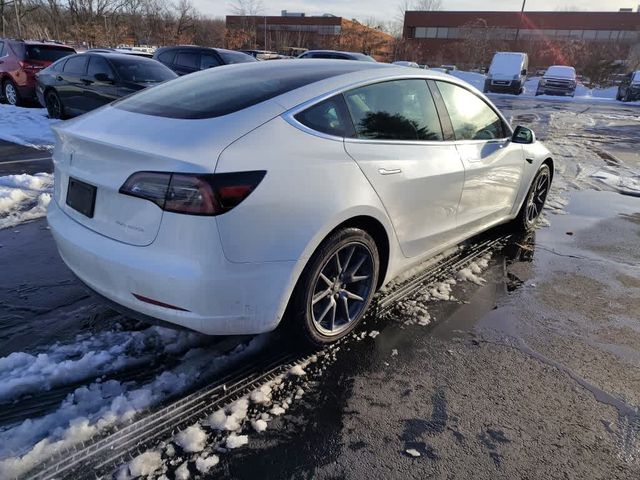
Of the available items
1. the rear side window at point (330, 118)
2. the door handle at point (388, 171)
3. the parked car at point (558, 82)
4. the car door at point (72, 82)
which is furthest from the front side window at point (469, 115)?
the parked car at point (558, 82)

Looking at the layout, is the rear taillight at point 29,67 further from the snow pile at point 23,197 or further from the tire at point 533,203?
the tire at point 533,203

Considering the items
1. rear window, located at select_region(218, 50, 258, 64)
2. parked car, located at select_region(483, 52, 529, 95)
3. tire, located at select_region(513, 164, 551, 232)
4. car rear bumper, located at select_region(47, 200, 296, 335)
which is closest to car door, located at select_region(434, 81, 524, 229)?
tire, located at select_region(513, 164, 551, 232)

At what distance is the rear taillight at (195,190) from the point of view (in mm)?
2209

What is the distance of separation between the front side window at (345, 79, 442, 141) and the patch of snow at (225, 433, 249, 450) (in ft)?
5.78

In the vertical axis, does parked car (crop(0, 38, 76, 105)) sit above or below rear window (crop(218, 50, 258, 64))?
below

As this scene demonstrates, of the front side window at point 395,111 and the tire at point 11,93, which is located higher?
the front side window at point 395,111

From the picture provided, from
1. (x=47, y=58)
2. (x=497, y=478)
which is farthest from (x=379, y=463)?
(x=47, y=58)

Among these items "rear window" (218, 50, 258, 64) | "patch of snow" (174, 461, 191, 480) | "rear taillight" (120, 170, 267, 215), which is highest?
"rear window" (218, 50, 258, 64)

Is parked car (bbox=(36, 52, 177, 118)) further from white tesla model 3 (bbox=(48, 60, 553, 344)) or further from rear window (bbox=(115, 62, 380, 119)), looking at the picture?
white tesla model 3 (bbox=(48, 60, 553, 344))

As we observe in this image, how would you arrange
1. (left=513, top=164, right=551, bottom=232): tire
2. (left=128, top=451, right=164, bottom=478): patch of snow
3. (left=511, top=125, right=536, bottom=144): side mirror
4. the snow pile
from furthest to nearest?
(left=513, top=164, right=551, bottom=232): tire < the snow pile < (left=511, top=125, right=536, bottom=144): side mirror < (left=128, top=451, right=164, bottom=478): patch of snow

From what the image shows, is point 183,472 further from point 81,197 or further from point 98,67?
point 98,67

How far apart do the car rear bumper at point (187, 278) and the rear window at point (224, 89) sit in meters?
0.73

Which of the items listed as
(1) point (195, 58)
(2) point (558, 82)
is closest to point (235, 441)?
(1) point (195, 58)

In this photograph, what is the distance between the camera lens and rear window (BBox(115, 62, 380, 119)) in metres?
2.70
